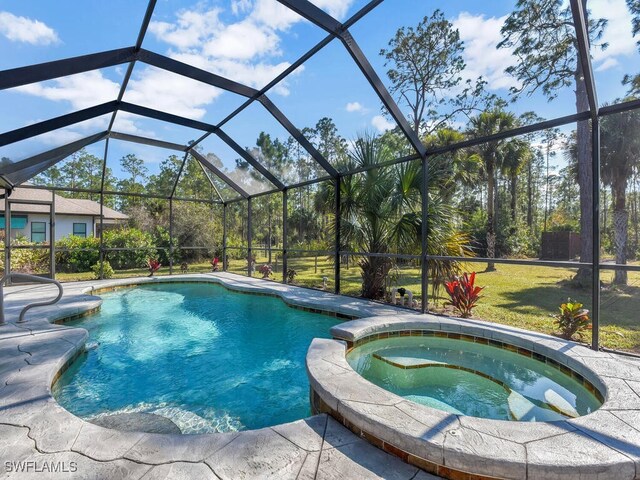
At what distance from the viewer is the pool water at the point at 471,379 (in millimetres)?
3168

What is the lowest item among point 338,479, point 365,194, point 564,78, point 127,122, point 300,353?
point 300,353

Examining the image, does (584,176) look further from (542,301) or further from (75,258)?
(75,258)

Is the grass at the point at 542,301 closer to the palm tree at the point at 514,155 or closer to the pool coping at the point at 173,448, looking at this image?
the pool coping at the point at 173,448

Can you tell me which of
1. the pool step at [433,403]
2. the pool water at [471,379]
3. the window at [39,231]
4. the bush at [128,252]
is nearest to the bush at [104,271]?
the bush at [128,252]

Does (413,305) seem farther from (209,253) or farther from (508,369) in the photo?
(209,253)

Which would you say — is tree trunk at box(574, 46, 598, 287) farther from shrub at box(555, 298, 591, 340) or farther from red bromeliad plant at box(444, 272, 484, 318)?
shrub at box(555, 298, 591, 340)

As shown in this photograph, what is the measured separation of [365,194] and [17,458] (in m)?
6.51

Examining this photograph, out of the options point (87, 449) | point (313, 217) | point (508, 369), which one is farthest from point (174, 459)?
point (313, 217)

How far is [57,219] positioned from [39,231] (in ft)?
4.69

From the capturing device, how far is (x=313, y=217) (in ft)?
68.5

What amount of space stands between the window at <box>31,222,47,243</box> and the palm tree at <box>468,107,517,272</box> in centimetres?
2129

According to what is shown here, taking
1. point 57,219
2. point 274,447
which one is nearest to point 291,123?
point 274,447

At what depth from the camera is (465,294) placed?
19.3 ft

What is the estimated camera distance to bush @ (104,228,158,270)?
1498cm
